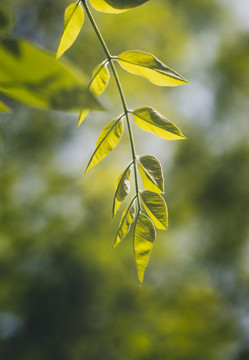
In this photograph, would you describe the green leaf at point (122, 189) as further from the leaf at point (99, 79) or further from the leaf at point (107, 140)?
the leaf at point (99, 79)

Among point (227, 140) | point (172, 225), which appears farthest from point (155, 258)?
point (227, 140)

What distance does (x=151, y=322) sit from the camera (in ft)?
21.0

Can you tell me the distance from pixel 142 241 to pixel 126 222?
2.6 inches

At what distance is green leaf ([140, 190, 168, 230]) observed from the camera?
0.67m

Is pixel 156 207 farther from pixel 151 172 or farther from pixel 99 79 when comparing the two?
pixel 99 79

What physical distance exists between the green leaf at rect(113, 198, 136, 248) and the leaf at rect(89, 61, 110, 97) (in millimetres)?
272

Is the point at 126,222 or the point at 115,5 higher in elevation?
the point at 115,5

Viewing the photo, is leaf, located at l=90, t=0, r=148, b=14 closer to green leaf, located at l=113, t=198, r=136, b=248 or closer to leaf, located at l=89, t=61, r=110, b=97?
leaf, located at l=89, t=61, r=110, b=97

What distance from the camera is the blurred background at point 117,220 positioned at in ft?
21.6

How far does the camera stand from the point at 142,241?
64 centimetres

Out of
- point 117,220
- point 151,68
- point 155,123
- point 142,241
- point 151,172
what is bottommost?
point 117,220

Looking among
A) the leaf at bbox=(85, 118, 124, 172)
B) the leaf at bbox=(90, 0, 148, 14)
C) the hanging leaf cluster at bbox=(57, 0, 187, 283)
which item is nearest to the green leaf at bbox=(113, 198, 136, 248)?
the hanging leaf cluster at bbox=(57, 0, 187, 283)

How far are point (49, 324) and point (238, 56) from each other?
410 inches

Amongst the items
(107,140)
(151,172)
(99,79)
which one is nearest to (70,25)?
(99,79)
